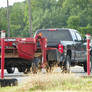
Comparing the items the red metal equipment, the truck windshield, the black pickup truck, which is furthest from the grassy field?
the truck windshield

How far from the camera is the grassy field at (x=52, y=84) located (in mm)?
15305

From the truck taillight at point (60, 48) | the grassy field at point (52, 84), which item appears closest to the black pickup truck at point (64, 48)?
the truck taillight at point (60, 48)

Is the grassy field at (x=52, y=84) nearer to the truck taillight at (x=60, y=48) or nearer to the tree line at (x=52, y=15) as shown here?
the truck taillight at (x=60, y=48)

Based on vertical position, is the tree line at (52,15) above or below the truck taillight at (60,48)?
above

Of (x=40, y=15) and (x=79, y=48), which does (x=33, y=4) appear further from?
(x=79, y=48)

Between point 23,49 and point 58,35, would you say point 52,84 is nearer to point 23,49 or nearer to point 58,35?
point 23,49

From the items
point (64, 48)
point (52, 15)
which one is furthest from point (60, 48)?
point (52, 15)

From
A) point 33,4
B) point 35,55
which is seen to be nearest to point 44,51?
point 35,55

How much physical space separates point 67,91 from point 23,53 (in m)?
8.80

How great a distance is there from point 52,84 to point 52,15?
119m

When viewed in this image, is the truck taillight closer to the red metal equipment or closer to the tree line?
the red metal equipment

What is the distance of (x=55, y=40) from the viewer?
25.4 m

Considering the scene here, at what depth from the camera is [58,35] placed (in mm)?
25859

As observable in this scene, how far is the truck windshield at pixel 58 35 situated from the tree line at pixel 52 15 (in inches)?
3872
